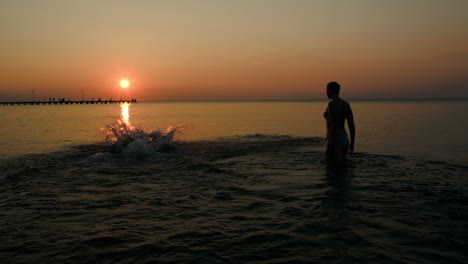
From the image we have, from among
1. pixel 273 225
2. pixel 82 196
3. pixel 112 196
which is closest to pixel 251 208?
pixel 273 225

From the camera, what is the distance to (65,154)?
1386cm

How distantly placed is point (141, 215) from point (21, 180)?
5.07m

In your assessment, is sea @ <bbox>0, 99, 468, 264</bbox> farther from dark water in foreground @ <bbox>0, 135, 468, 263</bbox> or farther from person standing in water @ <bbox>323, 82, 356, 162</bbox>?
person standing in water @ <bbox>323, 82, 356, 162</bbox>

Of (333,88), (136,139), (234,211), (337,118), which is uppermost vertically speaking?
(333,88)

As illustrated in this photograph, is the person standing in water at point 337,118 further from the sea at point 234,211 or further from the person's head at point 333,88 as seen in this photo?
the sea at point 234,211

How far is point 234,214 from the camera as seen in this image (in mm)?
5961

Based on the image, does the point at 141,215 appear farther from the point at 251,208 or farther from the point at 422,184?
the point at 422,184

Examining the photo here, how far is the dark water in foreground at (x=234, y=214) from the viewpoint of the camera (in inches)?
171

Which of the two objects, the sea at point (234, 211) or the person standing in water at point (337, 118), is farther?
the person standing in water at point (337, 118)

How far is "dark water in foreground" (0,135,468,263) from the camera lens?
14.2ft

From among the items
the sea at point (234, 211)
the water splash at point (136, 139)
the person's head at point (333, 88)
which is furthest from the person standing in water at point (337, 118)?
the water splash at point (136, 139)

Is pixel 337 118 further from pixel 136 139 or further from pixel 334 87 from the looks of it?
pixel 136 139

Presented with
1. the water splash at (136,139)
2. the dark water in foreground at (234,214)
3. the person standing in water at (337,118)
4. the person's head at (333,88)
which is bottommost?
the dark water in foreground at (234,214)

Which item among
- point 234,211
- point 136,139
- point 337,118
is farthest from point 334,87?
point 136,139
